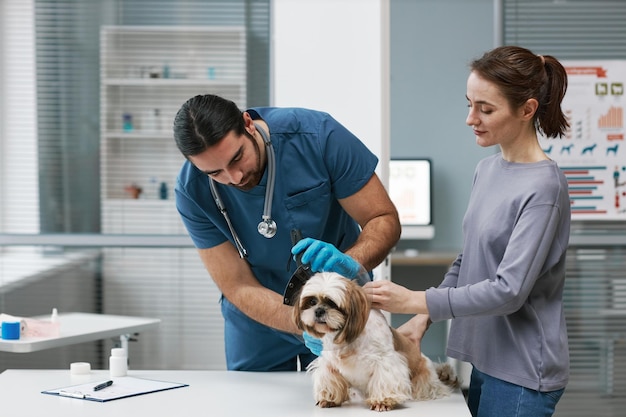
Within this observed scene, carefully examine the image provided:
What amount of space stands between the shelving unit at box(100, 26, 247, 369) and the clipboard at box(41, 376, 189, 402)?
1906 millimetres

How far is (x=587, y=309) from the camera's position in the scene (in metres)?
3.89

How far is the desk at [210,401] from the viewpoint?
1.74 metres

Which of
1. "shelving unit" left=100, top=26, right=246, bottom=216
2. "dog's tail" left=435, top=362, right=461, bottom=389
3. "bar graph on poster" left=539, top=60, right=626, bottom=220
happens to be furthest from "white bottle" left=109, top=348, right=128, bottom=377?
"bar graph on poster" left=539, top=60, right=626, bottom=220

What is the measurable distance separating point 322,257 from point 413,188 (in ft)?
13.1

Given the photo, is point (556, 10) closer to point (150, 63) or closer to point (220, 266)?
point (150, 63)

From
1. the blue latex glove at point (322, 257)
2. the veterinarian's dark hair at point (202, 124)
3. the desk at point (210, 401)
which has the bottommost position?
the desk at point (210, 401)

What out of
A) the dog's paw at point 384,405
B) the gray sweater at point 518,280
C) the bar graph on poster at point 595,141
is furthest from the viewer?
the bar graph on poster at point 595,141

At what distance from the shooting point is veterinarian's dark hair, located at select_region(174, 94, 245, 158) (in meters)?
1.83

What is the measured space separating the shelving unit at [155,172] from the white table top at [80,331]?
1.92 ft

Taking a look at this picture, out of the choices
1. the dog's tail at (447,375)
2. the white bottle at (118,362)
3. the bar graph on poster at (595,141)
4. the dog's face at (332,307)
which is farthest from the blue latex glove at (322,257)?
the bar graph on poster at (595,141)

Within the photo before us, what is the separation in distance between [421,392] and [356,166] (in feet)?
2.09

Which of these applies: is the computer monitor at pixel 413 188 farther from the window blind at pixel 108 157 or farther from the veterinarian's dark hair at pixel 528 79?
the veterinarian's dark hair at pixel 528 79

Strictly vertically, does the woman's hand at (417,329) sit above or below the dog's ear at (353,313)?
below

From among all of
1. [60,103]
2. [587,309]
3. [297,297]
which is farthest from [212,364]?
[297,297]
